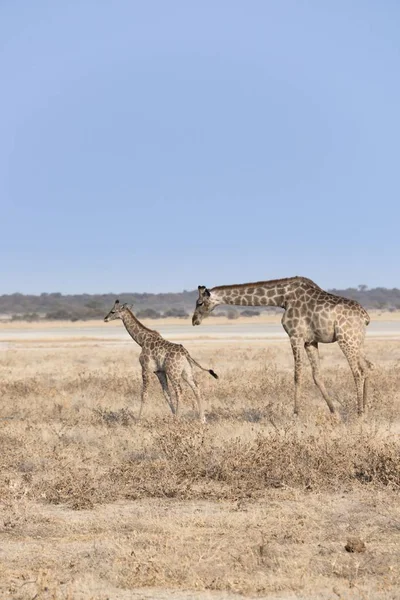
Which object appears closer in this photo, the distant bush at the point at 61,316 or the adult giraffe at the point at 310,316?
the adult giraffe at the point at 310,316

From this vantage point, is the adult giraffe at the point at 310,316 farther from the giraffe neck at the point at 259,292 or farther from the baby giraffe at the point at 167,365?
the baby giraffe at the point at 167,365

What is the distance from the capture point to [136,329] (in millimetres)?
17375

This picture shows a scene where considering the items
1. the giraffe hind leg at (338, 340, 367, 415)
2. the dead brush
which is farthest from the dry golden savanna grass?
the giraffe hind leg at (338, 340, 367, 415)

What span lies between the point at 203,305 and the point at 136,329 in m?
1.76

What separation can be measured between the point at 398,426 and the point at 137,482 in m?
5.70

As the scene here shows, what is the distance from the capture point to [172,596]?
705 cm

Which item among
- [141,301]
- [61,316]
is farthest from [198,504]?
[141,301]

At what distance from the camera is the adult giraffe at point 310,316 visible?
15781 mm

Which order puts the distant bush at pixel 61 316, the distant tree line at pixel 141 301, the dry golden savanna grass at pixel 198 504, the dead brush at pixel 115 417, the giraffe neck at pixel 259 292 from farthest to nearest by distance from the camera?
1. the distant tree line at pixel 141 301
2. the distant bush at pixel 61 316
3. the giraffe neck at pixel 259 292
4. the dead brush at pixel 115 417
5. the dry golden savanna grass at pixel 198 504

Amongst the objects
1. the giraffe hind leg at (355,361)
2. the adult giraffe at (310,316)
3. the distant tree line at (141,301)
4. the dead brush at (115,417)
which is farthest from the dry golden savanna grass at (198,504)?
the distant tree line at (141,301)

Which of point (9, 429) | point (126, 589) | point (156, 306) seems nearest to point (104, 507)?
point (126, 589)

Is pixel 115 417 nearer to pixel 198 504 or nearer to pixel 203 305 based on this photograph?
pixel 203 305

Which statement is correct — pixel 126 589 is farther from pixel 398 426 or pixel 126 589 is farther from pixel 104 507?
pixel 398 426

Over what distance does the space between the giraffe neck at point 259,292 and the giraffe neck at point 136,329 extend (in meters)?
1.56
